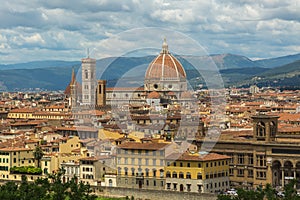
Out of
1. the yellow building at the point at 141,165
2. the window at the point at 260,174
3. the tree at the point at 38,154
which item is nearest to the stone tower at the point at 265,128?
the window at the point at 260,174

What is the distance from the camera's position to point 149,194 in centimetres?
4834

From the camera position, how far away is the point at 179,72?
119m

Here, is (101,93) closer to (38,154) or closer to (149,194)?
(38,154)

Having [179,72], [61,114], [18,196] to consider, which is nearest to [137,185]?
[18,196]

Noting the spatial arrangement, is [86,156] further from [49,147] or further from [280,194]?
[280,194]

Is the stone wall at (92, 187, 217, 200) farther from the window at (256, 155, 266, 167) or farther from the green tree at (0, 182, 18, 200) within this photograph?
the window at (256, 155, 266, 167)

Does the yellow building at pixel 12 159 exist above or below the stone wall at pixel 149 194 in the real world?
above

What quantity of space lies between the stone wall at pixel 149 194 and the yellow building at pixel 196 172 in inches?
52.7

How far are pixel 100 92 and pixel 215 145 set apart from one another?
233ft

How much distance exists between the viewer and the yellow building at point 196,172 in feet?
156

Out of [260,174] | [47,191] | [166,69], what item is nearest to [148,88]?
[166,69]

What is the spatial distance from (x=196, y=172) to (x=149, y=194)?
2998 mm

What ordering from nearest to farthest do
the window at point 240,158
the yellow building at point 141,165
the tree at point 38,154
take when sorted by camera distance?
the yellow building at point 141,165
the window at point 240,158
the tree at point 38,154

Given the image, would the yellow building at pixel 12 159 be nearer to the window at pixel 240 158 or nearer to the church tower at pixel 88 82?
the window at pixel 240 158
